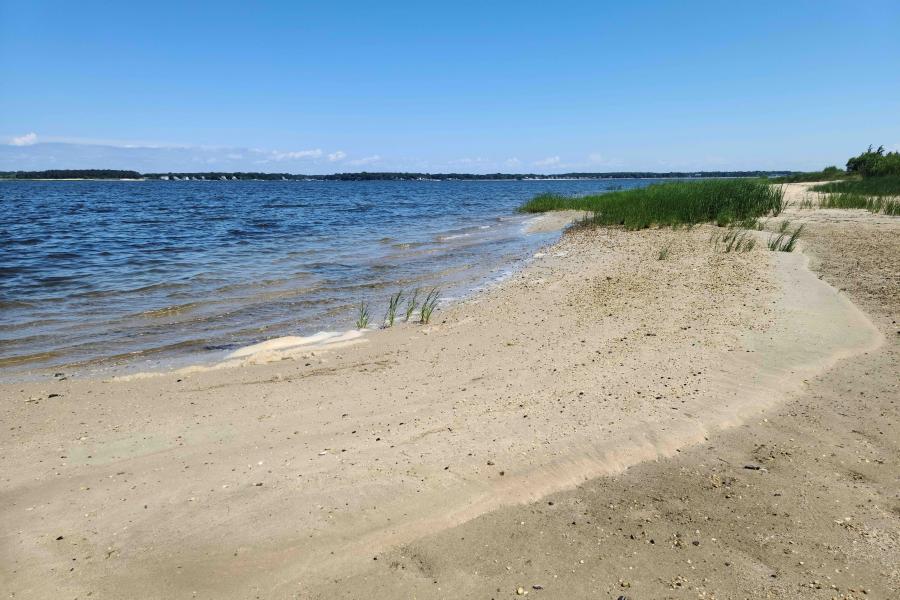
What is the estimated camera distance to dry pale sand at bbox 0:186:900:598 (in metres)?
3.05

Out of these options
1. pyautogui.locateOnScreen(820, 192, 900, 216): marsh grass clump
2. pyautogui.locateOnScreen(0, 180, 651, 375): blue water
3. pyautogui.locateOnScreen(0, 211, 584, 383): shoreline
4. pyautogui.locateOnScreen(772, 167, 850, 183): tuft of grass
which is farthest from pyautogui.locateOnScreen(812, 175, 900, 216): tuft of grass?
pyautogui.locateOnScreen(0, 211, 584, 383): shoreline

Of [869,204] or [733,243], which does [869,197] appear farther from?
[733,243]

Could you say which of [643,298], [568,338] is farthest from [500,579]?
[643,298]

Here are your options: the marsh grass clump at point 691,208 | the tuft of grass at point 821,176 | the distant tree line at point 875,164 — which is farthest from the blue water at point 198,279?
the tuft of grass at point 821,176

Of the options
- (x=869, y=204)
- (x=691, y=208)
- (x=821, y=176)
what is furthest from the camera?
(x=821, y=176)

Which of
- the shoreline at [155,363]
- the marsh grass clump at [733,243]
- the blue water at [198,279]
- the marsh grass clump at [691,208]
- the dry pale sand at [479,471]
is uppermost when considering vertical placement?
the marsh grass clump at [691,208]

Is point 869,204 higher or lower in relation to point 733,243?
higher

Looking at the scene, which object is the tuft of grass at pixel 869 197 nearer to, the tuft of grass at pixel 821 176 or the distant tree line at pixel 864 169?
the distant tree line at pixel 864 169

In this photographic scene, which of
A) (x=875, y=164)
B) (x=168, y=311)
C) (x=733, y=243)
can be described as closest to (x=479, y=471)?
(x=168, y=311)

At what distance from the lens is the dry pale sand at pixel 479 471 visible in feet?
10.0

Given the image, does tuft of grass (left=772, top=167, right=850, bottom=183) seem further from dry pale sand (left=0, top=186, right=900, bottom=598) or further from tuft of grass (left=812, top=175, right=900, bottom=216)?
dry pale sand (left=0, top=186, right=900, bottom=598)

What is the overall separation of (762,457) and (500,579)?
245 cm

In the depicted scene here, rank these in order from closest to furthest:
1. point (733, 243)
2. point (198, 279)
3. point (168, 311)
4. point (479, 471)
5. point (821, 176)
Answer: point (479, 471)
point (168, 311)
point (198, 279)
point (733, 243)
point (821, 176)

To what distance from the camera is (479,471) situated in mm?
4035
